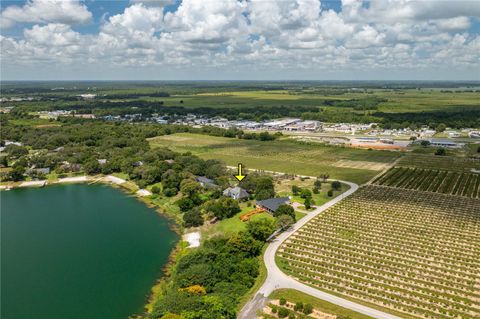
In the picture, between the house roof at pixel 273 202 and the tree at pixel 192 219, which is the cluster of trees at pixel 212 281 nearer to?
the tree at pixel 192 219

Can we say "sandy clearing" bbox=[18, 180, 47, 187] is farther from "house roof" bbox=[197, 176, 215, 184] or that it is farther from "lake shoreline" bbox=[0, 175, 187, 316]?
"house roof" bbox=[197, 176, 215, 184]

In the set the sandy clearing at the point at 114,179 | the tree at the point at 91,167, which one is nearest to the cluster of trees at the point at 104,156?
the tree at the point at 91,167

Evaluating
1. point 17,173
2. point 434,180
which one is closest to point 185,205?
point 17,173

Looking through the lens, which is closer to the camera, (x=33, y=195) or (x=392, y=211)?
(x=392, y=211)

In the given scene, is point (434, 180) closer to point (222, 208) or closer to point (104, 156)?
point (222, 208)

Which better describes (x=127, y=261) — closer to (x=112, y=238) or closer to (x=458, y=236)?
(x=112, y=238)

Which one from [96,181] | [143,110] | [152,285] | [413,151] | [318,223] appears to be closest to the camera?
[152,285]

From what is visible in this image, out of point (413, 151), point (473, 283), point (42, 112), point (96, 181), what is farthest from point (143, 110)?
point (473, 283)
